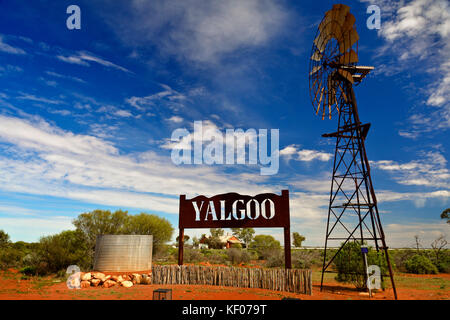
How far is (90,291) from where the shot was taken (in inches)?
532

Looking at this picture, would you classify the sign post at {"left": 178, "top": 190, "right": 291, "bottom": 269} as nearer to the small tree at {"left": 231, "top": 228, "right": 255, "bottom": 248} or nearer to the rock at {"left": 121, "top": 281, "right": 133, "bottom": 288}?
the rock at {"left": 121, "top": 281, "right": 133, "bottom": 288}

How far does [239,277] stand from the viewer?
14.1 meters

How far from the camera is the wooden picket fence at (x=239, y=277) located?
12.7 metres

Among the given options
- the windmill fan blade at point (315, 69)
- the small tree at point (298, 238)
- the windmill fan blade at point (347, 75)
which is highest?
the windmill fan blade at point (315, 69)

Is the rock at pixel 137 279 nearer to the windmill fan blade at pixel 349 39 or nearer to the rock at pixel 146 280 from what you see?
the rock at pixel 146 280

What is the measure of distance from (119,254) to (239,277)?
8982 millimetres

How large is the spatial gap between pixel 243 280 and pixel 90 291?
7.59 meters

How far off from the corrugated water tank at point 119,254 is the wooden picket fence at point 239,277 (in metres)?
4.10

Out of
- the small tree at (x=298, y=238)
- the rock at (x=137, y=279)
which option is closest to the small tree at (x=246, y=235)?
the small tree at (x=298, y=238)

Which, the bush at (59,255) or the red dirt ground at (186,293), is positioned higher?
the bush at (59,255)

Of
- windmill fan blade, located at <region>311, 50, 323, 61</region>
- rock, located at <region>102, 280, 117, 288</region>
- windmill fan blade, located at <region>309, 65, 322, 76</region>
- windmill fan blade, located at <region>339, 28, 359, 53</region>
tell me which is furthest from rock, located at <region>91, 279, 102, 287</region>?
windmill fan blade, located at <region>339, 28, 359, 53</region>
